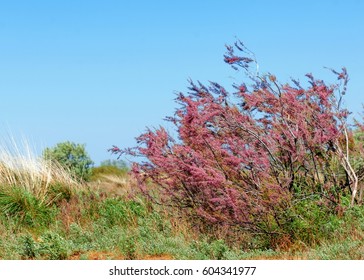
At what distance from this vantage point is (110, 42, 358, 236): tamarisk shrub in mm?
9430

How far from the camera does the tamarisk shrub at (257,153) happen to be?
9430 millimetres

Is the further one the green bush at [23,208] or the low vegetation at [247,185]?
the green bush at [23,208]

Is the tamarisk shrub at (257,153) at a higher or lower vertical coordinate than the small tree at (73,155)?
lower

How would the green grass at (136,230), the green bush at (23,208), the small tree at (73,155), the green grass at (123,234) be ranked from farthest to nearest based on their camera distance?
the small tree at (73,155) < the green bush at (23,208) < the green grass at (136,230) < the green grass at (123,234)

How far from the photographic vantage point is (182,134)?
10.5m

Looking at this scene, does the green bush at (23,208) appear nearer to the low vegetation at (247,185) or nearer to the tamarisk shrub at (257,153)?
the low vegetation at (247,185)

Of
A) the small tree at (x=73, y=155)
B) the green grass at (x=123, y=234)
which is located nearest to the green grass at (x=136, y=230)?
the green grass at (x=123, y=234)

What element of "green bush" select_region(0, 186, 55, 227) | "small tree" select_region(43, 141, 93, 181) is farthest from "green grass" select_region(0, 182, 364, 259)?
"small tree" select_region(43, 141, 93, 181)

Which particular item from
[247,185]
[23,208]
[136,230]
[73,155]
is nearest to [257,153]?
[247,185]

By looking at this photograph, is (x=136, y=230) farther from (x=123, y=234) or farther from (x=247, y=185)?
(x=247, y=185)

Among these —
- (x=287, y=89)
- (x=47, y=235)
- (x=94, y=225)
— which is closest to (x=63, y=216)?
(x=94, y=225)

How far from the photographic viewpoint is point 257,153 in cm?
948

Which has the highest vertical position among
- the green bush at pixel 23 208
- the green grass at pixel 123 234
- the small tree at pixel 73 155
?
the small tree at pixel 73 155

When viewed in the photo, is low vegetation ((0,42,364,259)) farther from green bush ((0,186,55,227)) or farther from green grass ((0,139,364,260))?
green bush ((0,186,55,227))
